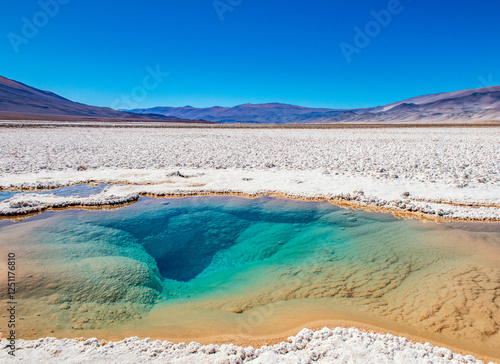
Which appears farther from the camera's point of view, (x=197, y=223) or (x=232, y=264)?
(x=197, y=223)

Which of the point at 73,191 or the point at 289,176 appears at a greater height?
the point at 289,176

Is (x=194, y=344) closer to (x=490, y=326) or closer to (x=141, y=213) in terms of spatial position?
(x=490, y=326)

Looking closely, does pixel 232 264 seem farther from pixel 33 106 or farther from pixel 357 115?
pixel 357 115

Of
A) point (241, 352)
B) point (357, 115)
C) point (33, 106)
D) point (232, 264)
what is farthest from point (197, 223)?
point (357, 115)

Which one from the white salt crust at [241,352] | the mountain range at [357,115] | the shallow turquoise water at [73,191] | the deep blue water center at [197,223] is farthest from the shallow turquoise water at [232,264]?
the mountain range at [357,115]

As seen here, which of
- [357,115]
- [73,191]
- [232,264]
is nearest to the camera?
[232,264]

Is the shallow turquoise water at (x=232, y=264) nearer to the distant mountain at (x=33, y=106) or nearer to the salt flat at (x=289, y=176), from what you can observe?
the salt flat at (x=289, y=176)

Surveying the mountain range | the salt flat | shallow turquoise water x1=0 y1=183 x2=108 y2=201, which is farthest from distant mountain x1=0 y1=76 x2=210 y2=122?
shallow turquoise water x1=0 y1=183 x2=108 y2=201
